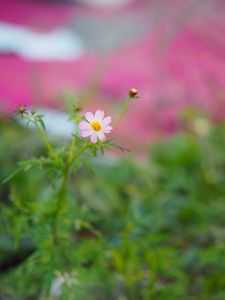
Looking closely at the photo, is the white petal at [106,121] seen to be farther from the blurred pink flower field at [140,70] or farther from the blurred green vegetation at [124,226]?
the blurred pink flower field at [140,70]

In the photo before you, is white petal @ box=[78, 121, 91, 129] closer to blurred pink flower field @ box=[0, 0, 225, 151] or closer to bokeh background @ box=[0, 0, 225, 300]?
bokeh background @ box=[0, 0, 225, 300]

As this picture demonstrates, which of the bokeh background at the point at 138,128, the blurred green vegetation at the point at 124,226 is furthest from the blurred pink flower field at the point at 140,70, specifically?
the blurred green vegetation at the point at 124,226

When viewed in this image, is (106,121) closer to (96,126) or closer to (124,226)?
(96,126)

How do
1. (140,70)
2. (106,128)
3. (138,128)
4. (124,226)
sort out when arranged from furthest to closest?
(140,70)
(138,128)
(124,226)
(106,128)

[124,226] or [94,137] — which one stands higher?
[94,137]

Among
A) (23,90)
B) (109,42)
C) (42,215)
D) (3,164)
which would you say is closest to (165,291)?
(42,215)

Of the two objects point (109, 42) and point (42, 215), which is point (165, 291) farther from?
point (109, 42)

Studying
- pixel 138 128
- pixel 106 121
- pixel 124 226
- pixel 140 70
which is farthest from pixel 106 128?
pixel 140 70

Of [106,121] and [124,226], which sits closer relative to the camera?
[106,121]
